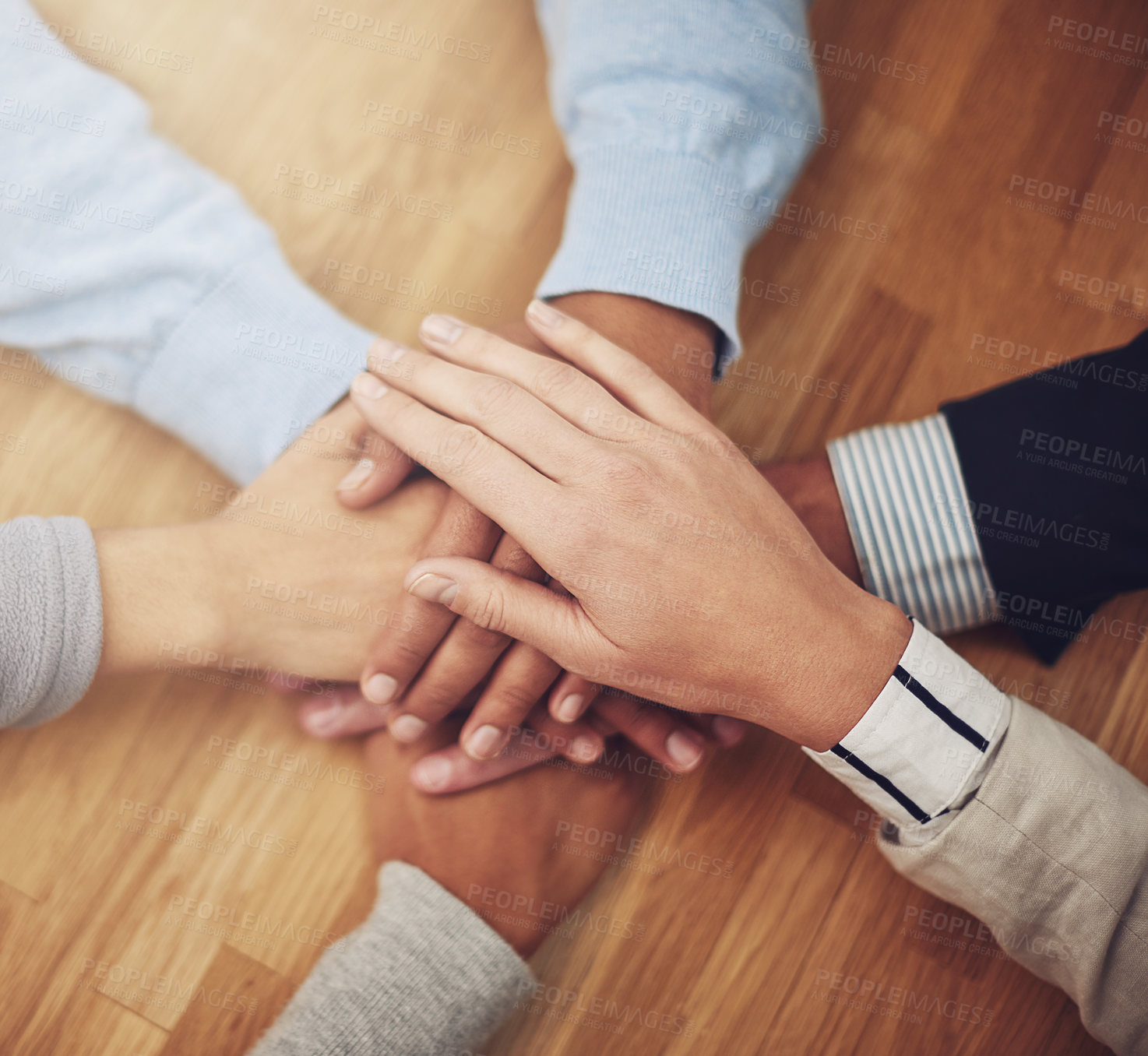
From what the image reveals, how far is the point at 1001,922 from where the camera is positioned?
594 millimetres

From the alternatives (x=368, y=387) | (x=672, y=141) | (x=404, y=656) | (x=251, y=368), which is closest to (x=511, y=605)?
(x=404, y=656)

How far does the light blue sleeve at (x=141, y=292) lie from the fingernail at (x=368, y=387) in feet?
0.21

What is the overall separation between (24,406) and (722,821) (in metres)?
0.75

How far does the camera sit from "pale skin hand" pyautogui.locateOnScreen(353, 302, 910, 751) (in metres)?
0.56

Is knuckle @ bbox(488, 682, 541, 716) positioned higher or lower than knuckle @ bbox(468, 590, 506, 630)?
lower

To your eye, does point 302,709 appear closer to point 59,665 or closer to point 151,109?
point 59,665

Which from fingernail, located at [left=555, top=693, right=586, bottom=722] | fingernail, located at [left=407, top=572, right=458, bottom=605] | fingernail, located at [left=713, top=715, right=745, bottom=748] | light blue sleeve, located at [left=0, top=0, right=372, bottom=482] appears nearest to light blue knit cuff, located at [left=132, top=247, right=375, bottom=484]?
light blue sleeve, located at [left=0, top=0, right=372, bottom=482]

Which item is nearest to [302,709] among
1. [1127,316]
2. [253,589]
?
[253,589]

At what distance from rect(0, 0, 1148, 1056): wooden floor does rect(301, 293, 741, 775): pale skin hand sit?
0.23ft

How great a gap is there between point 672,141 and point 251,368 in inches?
16.6

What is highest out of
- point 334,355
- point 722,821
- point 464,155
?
point 464,155

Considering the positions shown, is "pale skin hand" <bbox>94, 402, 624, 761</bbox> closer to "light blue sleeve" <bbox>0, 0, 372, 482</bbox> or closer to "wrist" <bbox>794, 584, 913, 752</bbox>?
"light blue sleeve" <bbox>0, 0, 372, 482</bbox>

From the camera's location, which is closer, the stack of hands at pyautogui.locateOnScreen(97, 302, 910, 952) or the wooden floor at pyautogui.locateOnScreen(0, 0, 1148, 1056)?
the stack of hands at pyautogui.locateOnScreen(97, 302, 910, 952)

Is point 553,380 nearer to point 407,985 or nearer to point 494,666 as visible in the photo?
point 494,666
